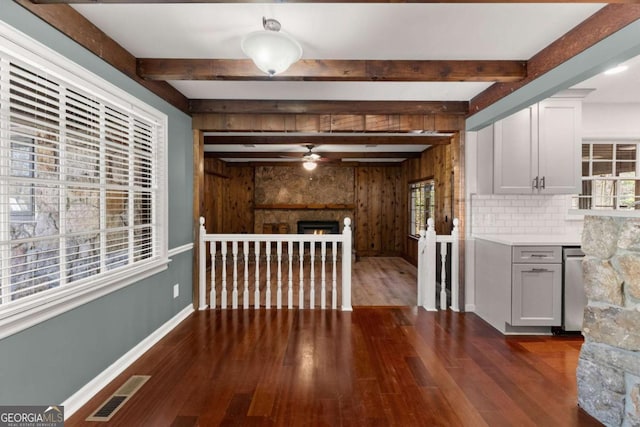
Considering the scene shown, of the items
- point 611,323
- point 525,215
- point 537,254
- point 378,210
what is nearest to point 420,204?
point 378,210

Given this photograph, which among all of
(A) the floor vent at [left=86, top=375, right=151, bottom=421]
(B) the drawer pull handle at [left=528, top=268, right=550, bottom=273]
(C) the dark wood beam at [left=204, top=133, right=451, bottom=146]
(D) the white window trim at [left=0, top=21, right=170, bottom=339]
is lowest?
(A) the floor vent at [left=86, top=375, right=151, bottom=421]

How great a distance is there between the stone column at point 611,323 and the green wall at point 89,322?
3040 mm

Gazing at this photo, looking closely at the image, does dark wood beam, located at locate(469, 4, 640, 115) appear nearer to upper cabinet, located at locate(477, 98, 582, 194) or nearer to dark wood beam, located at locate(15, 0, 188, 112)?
upper cabinet, located at locate(477, 98, 582, 194)

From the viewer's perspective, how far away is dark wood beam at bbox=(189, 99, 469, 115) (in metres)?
3.34

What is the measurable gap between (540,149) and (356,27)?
2395 millimetres

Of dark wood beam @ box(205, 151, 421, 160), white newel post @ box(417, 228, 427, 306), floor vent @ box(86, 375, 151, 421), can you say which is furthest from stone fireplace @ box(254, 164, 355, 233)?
floor vent @ box(86, 375, 151, 421)

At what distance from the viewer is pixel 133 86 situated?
2447 mm

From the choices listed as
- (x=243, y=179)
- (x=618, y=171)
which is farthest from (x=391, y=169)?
(x=618, y=171)

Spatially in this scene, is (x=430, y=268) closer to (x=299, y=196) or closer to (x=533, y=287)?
(x=533, y=287)

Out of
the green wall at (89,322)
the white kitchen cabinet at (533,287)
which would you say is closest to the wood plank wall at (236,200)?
the green wall at (89,322)

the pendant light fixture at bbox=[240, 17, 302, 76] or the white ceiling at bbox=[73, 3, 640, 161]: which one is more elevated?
the white ceiling at bbox=[73, 3, 640, 161]

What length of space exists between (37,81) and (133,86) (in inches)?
35.4

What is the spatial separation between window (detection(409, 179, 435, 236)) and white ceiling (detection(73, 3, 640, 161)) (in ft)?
11.3

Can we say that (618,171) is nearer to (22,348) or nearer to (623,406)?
(623,406)
